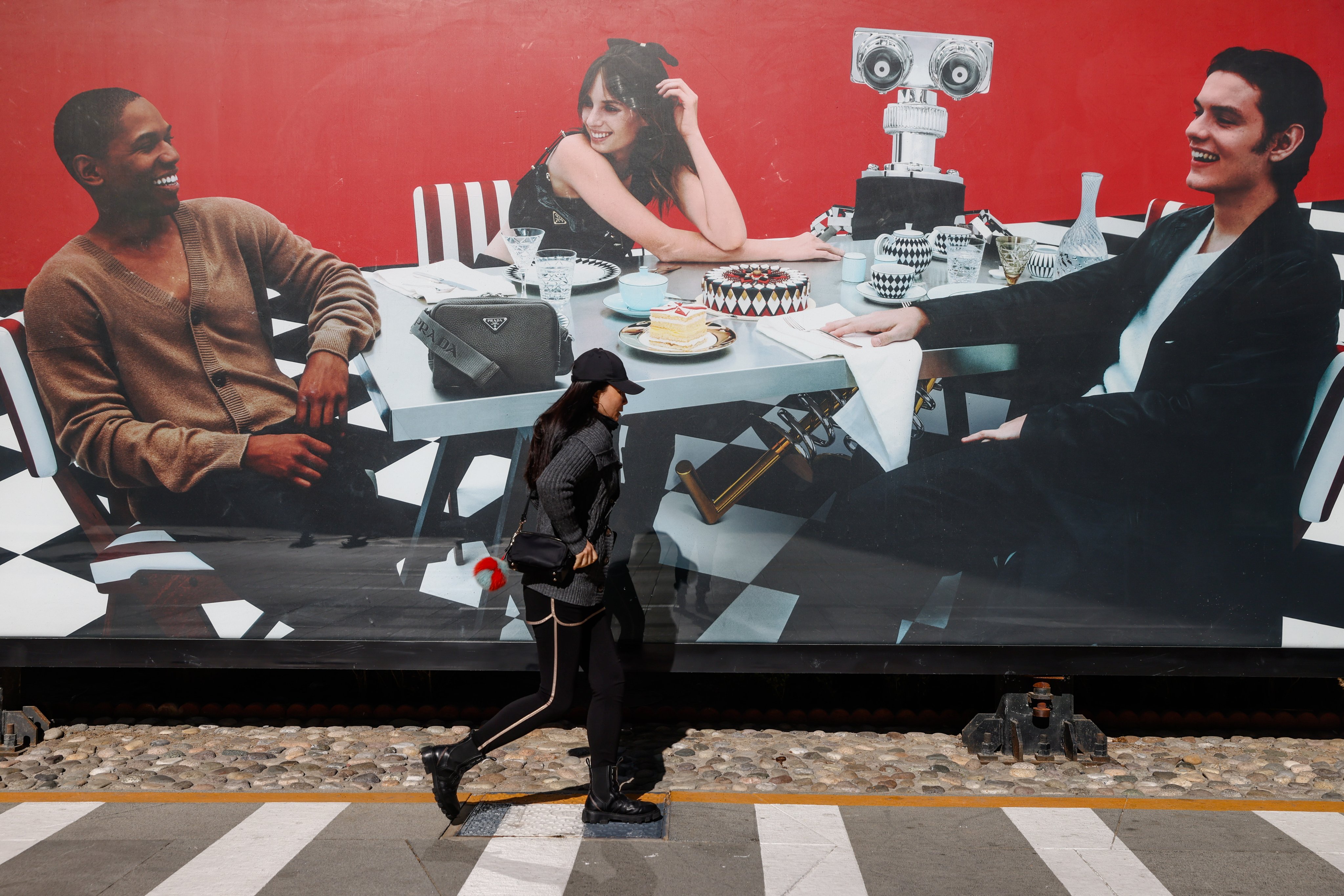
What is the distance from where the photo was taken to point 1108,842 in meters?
3.72

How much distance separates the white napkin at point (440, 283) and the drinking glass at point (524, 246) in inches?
2.9

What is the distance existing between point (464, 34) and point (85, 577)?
286cm

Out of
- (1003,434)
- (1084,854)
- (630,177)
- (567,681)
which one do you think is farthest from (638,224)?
(1084,854)

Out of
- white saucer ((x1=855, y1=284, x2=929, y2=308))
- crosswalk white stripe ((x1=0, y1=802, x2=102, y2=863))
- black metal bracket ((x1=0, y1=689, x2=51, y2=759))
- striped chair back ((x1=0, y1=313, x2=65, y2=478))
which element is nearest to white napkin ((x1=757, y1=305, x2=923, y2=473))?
white saucer ((x1=855, y1=284, x2=929, y2=308))

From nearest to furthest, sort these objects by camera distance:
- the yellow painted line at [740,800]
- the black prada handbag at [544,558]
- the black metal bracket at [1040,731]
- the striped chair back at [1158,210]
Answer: the black prada handbag at [544,558] → the yellow painted line at [740,800] → the striped chair back at [1158,210] → the black metal bracket at [1040,731]

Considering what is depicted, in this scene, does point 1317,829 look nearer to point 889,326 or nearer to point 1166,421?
point 1166,421

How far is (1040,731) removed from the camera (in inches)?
178

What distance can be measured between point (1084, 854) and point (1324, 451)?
201cm

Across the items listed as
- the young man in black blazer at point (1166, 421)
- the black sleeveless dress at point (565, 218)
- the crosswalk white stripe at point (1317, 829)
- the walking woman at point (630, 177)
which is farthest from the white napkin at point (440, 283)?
the crosswalk white stripe at point (1317, 829)

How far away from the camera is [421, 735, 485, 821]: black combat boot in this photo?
12.3 feet

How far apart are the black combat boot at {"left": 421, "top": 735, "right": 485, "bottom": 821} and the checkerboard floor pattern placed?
71 centimetres

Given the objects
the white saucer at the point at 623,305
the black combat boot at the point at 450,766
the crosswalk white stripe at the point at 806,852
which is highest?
the white saucer at the point at 623,305

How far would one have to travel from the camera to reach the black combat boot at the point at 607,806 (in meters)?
3.80

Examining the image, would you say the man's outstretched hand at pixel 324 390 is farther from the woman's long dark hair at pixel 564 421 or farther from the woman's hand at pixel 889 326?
the woman's hand at pixel 889 326
